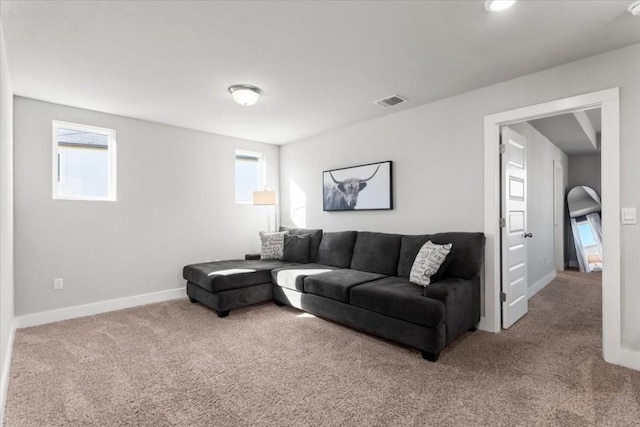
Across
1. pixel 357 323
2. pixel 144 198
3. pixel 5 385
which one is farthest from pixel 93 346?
pixel 357 323

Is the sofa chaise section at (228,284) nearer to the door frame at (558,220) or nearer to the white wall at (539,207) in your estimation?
the white wall at (539,207)

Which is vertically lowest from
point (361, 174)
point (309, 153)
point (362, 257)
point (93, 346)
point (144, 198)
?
point (93, 346)

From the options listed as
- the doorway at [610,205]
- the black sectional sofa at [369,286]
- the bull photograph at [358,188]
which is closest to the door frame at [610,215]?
the doorway at [610,205]

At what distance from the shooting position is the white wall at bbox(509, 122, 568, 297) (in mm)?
4277

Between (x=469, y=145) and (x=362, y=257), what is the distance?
170cm

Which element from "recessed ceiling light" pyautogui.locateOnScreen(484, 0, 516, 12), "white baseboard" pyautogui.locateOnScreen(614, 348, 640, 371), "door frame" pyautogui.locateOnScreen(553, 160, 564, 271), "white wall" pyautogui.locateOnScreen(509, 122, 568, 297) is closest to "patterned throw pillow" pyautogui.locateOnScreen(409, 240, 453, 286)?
"white baseboard" pyautogui.locateOnScreen(614, 348, 640, 371)

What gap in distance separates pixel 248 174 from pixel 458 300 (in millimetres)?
3889

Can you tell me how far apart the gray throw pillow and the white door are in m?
2.45

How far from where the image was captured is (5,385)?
210 centimetres

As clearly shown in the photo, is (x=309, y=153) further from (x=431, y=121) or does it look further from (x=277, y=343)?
(x=277, y=343)

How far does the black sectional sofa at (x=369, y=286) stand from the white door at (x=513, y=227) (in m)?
0.33

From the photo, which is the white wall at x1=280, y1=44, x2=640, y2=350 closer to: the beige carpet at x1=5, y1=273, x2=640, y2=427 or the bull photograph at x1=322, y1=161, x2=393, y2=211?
the bull photograph at x1=322, y1=161, x2=393, y2=211

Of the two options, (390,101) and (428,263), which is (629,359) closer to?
(428,263)

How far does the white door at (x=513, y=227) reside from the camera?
3129 mm
